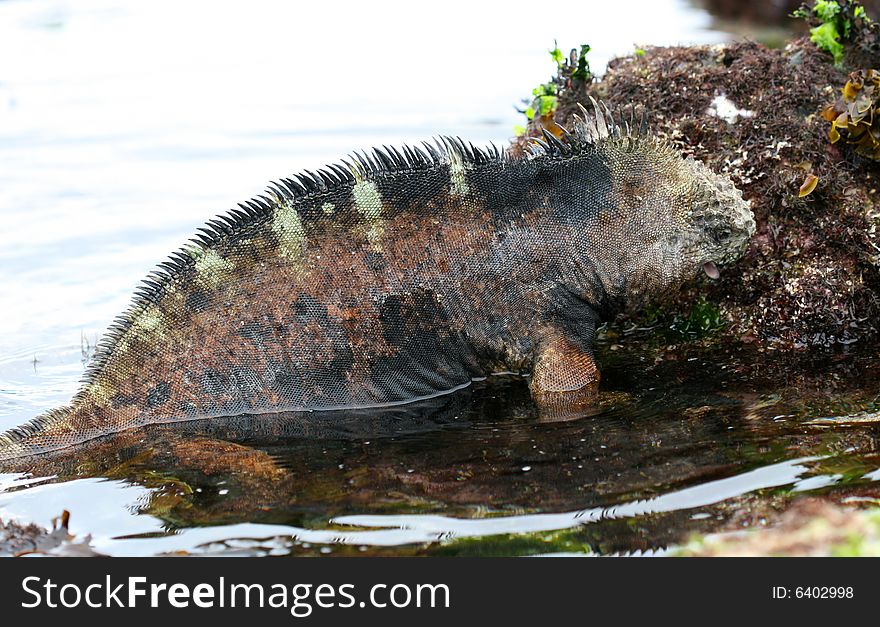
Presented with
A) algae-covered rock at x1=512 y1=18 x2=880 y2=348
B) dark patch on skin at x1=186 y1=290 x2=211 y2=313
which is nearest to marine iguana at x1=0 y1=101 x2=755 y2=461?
dark patch on skin at x1=186 y1=290 x2=211 y2=313

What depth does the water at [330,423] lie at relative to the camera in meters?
5.13

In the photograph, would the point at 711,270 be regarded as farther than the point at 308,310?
Yes

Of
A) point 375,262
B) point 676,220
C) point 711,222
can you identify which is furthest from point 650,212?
point 375,262

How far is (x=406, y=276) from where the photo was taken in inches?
260

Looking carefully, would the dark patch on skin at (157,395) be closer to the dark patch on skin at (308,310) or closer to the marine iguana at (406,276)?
the marine iguana at (406,276)

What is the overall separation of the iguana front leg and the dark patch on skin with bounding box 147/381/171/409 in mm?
2357

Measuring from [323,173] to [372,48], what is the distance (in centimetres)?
1215

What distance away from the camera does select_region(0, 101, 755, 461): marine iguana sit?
21.2 ft

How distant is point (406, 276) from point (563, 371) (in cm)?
118

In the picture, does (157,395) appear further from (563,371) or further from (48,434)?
(563,371)

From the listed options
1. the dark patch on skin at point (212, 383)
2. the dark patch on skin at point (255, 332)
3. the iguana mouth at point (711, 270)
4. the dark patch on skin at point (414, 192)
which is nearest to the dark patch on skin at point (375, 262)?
the dark patch on skin at point (414, 192)

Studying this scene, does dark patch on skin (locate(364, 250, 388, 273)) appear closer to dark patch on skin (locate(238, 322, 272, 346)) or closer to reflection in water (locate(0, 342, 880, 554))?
dark patch on skin (locate(238, 322, 272, 346))

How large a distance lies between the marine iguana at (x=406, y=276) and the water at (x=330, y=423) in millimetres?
281

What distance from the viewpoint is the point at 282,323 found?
6.54 m
